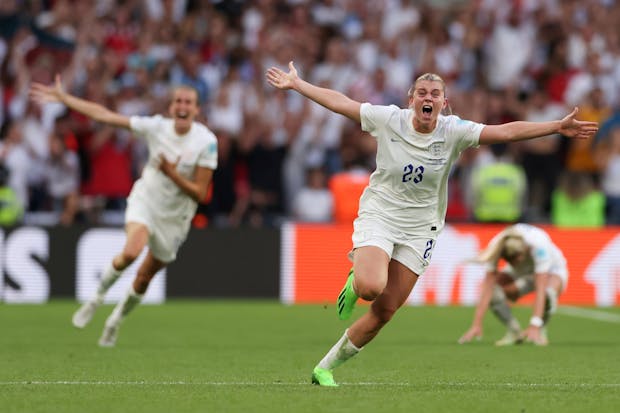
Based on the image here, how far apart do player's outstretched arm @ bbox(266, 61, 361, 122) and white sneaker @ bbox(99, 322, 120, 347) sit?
431 centimetres

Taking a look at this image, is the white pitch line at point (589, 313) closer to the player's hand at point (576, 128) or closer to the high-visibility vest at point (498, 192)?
the high-visibility vest at point (498, 192)

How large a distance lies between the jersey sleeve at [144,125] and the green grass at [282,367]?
2134 mm

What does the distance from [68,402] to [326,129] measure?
12.6 metres

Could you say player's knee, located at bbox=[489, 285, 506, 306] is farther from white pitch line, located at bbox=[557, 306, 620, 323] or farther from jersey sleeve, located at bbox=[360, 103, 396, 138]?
jersey sleeve, located at bbox=[360, 103, 396, 138]

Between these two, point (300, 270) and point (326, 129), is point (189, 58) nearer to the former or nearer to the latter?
point (326, 129)

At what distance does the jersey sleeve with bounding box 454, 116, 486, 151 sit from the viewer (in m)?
9.50

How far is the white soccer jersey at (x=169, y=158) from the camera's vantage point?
519 inches

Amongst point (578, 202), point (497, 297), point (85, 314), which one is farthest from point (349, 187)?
point (85, 314)

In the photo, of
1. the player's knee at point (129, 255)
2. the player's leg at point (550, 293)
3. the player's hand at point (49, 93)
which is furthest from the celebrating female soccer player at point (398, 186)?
the player's leg at point (550, 293)

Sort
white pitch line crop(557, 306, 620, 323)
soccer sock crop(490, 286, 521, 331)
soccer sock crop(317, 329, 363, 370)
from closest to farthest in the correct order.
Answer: soccer sock crop(317, 329, 363, 370) → soccer sock crop(490, 286, 521, 331) → white pitch line crop(557, 306, 620, 323)

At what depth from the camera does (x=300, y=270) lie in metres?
20.2

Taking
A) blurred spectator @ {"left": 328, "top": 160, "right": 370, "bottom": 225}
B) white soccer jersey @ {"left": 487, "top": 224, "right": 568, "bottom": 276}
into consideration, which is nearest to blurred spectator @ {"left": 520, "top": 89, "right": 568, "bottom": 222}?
blurred spectator @ {"left": 328, "top": 160, "right": 370, "bottom": 225}

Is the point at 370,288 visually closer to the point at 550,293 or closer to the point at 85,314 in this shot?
the point at 85,314

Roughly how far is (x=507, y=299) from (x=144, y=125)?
4356mm
